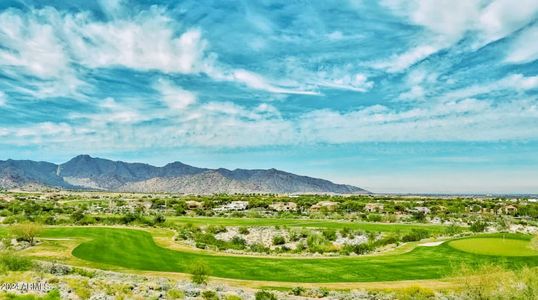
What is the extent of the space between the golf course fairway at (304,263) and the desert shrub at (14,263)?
10.7m

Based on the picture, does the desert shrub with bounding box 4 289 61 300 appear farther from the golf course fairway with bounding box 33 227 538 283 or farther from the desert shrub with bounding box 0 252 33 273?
the golf course fairway with bounding box 33 227 538 283

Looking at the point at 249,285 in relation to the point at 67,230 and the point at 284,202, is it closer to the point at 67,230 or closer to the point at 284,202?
the point at 67,230

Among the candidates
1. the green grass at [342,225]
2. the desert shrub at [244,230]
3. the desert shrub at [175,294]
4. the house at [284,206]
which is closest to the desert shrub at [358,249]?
the green grass at [342,225]

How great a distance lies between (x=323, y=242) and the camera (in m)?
68.8

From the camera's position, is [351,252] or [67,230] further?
[67,230]

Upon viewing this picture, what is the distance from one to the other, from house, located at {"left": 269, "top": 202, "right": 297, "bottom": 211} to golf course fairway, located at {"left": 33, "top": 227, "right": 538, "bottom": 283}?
81.3 metres

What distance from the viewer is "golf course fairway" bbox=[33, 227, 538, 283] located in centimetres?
4081

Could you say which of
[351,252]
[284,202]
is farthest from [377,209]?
[351,252]

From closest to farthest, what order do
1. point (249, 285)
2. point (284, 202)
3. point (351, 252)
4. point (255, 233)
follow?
1. point (249, 285)
2. point (351, 252)
3. point (255, 233)
4. point (284, 202)

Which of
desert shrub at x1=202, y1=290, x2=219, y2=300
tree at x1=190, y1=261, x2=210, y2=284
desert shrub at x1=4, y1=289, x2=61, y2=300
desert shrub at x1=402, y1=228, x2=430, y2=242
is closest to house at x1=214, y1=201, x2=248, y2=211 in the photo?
desert shrub at x1=402, y1=228, x2=430, y2=242

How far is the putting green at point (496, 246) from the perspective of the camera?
4964cm

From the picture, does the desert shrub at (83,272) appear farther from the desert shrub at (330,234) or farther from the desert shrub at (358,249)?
the desert shrub at (330,234)

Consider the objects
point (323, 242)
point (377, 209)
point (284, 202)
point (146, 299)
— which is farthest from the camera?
point (284, 202)

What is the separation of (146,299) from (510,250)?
1684 inches
